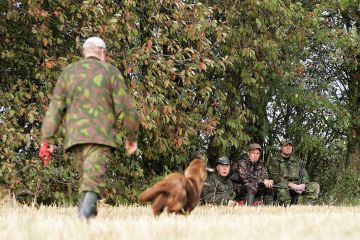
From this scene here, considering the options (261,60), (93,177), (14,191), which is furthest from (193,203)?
(261,60)

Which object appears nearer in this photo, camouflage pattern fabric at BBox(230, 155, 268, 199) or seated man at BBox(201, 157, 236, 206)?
seated man at BBox(201, 157, 236, 206)

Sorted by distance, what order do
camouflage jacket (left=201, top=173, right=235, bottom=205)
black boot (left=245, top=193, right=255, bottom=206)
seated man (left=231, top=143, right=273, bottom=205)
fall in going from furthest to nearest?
1. seated man (left=231, top=143, right=273, bottom=205)
2. black boot (left=245, top=193, right=255, bottom=206)
3. camouflage jacket (left=201, top=173, right=235, bottom=205)

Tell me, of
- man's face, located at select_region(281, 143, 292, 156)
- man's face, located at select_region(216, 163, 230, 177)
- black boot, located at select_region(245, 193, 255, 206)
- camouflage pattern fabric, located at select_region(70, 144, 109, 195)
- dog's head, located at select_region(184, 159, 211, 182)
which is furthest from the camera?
man's face, located at select_region(281, 143, 292, 156)

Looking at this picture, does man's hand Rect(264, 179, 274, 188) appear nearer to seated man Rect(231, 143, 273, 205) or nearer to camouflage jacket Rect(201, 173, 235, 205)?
seated man Rect(231, 143, 273, 205)

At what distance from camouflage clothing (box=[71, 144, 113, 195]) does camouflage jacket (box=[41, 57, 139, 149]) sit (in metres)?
0.12

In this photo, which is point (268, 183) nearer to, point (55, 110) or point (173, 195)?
point (173, 195)

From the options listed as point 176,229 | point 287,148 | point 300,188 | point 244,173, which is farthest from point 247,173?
point 176,229

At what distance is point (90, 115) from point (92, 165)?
52 cm

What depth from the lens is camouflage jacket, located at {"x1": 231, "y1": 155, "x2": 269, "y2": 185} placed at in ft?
46.5

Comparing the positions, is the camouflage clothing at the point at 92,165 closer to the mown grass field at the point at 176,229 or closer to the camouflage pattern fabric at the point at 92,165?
the camouflage pattern fabric at the point at 92,165

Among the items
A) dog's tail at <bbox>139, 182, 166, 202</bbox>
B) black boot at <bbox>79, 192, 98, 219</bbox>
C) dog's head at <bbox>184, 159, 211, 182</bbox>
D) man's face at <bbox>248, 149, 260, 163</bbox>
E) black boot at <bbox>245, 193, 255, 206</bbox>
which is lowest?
black boot at <bbox>79, 192, 98, 219</bbox>

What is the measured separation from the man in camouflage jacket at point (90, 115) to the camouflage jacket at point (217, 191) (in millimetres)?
6366

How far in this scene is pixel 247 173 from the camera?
1418 centimetres

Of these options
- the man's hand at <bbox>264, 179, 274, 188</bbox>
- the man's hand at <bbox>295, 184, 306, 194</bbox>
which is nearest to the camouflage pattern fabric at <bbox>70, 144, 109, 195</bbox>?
the man's hand at <bbox>264, 179, 274, 188</bbox>
